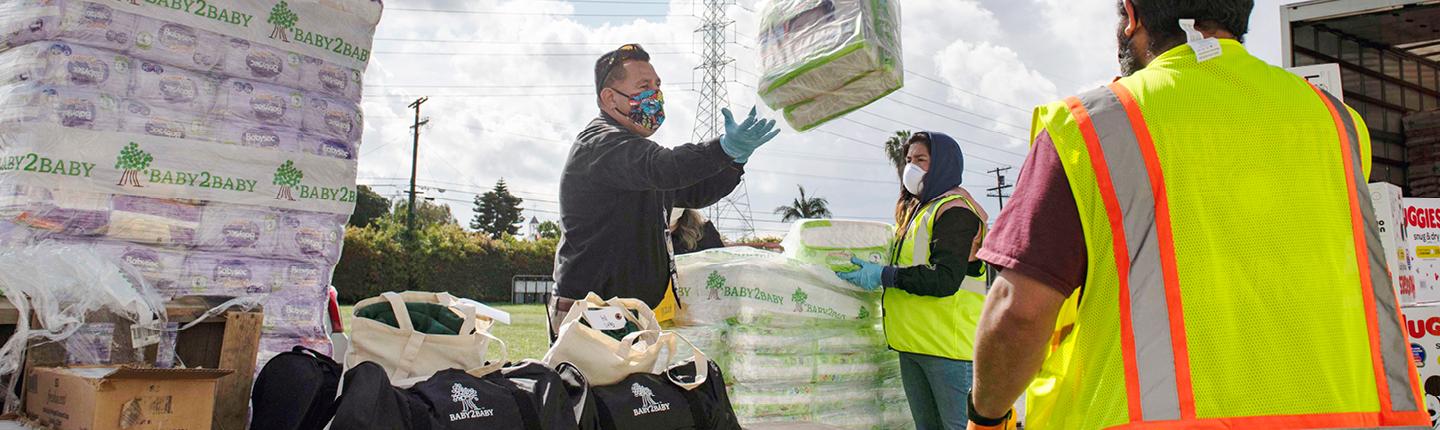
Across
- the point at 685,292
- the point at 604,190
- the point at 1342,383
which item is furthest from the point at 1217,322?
the point at 685,292

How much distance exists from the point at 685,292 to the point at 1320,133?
3063mm

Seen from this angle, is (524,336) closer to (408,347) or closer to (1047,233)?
(408,347)

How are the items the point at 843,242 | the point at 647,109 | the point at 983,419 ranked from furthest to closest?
the point at 843,242 → the point at 647,109 → the point at 983,419

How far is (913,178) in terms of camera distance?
414 centimetres

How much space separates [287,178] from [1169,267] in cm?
271

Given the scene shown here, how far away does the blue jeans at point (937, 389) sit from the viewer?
12.1ft

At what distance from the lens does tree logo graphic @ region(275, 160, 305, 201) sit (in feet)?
9.87

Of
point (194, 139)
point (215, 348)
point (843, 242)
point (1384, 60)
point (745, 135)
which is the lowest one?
point (215, 348)

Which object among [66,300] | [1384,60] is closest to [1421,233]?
[1384,60]

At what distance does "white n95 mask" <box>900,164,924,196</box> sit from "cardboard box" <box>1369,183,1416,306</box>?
192 cm

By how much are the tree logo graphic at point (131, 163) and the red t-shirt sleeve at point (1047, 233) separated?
2518 millimetres

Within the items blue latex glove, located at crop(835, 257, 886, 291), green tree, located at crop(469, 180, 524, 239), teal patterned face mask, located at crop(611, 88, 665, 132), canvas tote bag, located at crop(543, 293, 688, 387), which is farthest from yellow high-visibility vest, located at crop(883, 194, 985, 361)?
green tree, located at crop(469, 180, 524, 239)

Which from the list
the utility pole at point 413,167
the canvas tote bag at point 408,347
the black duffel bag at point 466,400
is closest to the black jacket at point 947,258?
the black duffel bag at point 466,400

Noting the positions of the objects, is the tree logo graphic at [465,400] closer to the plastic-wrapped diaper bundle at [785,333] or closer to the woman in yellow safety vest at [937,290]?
the plastic-wrapped diaper bundle at [785,333]
